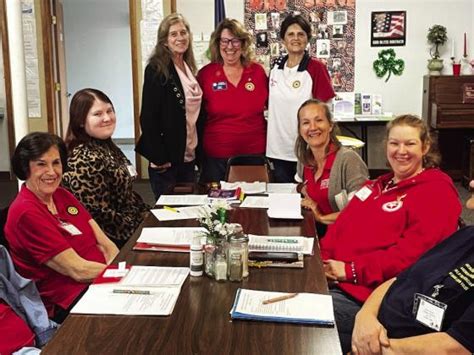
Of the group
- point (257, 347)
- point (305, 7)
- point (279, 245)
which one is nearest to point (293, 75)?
point (279, 245)

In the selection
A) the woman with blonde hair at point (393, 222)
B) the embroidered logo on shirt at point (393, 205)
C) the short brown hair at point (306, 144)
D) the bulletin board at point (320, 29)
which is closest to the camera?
the woman with blonde hair at point (393, 222)

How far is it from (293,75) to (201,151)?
2.47ft

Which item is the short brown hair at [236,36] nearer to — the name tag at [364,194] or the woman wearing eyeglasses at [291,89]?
the woman wearing eyeglasses at [291,89]

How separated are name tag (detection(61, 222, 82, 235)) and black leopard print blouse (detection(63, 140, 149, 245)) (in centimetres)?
37

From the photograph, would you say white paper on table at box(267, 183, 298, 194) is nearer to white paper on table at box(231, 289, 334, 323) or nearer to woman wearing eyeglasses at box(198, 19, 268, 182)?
woman wearing eyeglasses at box(198, 19, 268, 182)

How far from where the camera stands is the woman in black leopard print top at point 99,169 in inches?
99.3

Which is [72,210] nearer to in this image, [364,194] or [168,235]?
[168,235]

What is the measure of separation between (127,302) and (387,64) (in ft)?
17.9

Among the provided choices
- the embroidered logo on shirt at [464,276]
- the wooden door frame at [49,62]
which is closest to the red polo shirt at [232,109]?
the embroidered logo on shirt at [464,276]

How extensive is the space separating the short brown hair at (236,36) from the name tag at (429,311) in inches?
90.6

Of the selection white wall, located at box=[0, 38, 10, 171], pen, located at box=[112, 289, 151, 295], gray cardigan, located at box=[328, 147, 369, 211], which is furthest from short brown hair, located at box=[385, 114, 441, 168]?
white wall, located at box=[0, 38, 10, 171]

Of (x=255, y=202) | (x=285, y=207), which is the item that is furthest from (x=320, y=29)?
(x=285, y=207)

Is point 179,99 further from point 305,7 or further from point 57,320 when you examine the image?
point 305,7

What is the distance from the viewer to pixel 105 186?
258 centimetres
